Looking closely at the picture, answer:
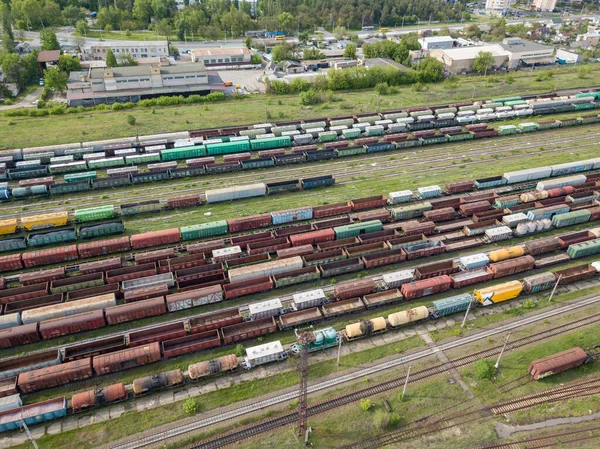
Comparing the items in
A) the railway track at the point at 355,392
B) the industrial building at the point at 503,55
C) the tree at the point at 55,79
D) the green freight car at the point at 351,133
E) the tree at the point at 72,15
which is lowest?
the railway track at the point at 355,392

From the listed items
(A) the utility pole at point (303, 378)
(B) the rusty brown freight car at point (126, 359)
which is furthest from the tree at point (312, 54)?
(A) the utility pole at point (303, 378)

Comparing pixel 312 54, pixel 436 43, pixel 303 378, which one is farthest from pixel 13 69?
pixel 436 43

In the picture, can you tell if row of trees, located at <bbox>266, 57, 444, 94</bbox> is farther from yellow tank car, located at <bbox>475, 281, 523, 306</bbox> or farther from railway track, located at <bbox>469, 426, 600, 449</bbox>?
railway track, located at <bbox>469, 426, 600, 449</bbox>

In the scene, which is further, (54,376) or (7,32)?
(7,32)

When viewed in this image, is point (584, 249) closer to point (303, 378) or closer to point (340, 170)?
point (340, 170)

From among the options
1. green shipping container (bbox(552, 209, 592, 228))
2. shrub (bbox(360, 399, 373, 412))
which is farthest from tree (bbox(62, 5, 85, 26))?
shrub (bbox(360, 399, 373, 412))

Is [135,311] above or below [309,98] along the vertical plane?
below

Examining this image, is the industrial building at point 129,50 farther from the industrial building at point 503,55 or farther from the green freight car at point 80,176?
the industrial building at point 503,55
